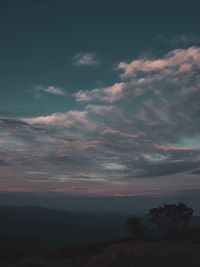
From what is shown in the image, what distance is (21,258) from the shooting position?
3316 cm

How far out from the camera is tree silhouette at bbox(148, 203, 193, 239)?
71688 millimetres

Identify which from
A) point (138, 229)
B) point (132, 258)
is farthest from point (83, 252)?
point (138, 229)

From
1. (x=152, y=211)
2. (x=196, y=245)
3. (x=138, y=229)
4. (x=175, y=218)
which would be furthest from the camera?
(x=138, y=229)

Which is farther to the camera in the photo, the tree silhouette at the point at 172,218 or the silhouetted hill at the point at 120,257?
the tree silhouette at the point at 172,218

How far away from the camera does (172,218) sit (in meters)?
72.0

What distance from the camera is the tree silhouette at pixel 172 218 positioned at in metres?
71.7

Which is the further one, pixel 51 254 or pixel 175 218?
pixel 175 218

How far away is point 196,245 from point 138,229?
2015 inches

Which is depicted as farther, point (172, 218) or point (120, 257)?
point (172, 218)

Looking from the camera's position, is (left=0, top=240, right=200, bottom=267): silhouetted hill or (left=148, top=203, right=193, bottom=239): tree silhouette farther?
(left=148, top=203, right=193, bottom=239): tree silhouette

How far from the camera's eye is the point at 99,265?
27.3 meters

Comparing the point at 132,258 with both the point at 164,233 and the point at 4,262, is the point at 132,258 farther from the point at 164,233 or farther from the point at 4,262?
the point at 164,233

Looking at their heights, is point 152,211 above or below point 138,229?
above

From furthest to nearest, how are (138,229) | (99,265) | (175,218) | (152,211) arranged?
1. (138,229)
2. (152,211)
3. (175,218)
4. (99,265)
